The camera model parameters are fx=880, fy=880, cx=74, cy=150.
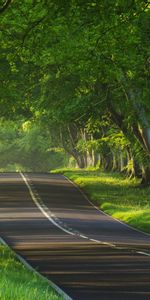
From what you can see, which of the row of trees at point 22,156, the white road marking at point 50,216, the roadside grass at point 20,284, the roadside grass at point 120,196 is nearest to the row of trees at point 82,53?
the roadside grass at point 120,196

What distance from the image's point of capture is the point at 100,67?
28.8 m

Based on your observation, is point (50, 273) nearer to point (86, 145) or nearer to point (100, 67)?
point (100, 67)

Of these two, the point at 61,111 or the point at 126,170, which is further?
the point at 126,170

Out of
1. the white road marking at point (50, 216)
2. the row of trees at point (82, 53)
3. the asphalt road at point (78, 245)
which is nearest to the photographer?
the asphalt road at point (78, 245)

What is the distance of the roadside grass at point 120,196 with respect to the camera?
1436 inches

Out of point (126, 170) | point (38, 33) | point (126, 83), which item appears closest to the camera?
point (38, 33)

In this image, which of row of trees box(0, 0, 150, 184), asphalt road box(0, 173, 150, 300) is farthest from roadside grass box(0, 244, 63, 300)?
row of trees box(0, 0, 150, 184)

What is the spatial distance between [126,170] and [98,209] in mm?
28156

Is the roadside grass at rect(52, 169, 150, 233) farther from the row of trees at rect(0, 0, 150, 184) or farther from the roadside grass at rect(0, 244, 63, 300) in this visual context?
the roadside grass at rect(0, 244, 63, 300)

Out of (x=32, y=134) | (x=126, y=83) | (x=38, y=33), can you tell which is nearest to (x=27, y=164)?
(x=32, y=134)

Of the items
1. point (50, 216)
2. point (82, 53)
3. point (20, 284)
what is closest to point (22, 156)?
point (50, 216)

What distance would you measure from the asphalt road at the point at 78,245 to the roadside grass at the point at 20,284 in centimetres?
47

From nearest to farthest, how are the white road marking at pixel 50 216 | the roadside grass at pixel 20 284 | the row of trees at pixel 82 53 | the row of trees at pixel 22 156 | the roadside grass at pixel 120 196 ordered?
the roadside grass at pixel 20 284 → the row of trees at pixel 82 53 → the white road marking at pixel 50 216 → the roadside grass at pixel 120 196 → the row of trees at pixel 22 156

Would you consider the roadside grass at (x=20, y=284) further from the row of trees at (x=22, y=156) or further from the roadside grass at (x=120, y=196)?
the row of trees at (x=22, y=156)
